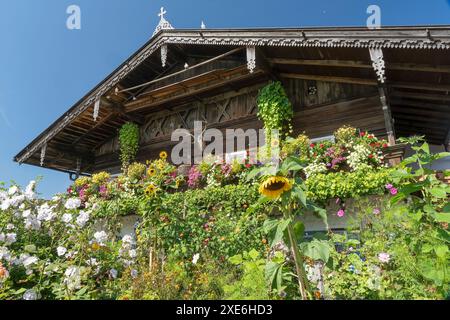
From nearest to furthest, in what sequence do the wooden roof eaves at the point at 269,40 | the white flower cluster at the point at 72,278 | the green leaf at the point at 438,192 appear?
the green leaf at the point at 438,192
the white flower cluster at the point at 72,278
the wooden roof eaves at the point at 269,40

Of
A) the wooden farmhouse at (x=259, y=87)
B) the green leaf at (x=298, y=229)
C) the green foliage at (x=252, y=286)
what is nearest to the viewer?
the green leaf at (x=298, y=229)

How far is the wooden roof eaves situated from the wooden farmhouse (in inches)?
0.9

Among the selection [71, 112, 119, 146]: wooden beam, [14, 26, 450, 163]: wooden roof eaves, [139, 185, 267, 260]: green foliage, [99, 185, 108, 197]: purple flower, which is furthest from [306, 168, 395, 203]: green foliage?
[71, 112, 119, 146]: wooden beam

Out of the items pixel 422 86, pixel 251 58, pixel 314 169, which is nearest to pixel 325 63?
pixel 251 58

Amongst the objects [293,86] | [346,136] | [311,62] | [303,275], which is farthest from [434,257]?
[293,86]

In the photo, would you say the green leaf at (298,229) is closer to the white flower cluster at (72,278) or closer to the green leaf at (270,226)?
the green leaf at (270,226)

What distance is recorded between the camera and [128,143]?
40.1ft

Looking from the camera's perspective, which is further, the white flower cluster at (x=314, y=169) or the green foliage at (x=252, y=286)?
the white flower cluster at (x=314, y=169)

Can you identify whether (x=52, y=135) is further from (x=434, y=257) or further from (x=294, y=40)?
(x=434, y=257)

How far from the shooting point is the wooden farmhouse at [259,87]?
723 cm

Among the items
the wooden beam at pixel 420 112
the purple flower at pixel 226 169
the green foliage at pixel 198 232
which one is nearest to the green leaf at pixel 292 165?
the green foliage at pixel 198 232

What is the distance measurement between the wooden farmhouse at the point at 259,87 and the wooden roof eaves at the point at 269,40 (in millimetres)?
22

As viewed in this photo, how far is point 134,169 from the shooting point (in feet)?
32.2

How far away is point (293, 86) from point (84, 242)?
26.1ft
